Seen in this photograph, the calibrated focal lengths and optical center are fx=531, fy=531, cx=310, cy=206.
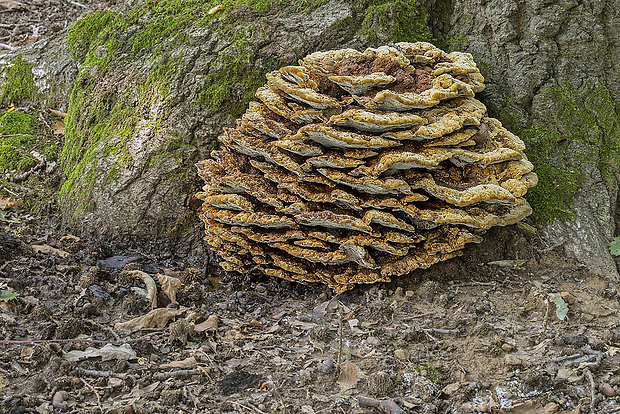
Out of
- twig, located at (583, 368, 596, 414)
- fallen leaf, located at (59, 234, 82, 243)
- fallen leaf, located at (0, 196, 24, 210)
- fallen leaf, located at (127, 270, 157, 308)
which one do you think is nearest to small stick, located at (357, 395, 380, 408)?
twig, located at (583, 368, 596, 414)

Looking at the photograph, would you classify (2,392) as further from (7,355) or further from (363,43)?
(363,43)

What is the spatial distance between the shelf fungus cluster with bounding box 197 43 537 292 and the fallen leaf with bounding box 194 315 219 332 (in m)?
0.63

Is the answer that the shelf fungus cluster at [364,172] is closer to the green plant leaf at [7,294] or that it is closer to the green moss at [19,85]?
the green plant leaf at [7,294]

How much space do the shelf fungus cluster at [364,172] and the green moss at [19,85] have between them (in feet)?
11.0

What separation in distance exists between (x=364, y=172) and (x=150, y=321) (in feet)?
5.40

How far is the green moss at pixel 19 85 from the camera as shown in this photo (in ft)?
19.8

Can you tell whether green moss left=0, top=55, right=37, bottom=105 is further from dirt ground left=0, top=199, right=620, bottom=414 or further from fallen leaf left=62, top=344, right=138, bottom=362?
fallen leaf left=62, top=344, right=138, bottom=362

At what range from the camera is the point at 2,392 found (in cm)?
252

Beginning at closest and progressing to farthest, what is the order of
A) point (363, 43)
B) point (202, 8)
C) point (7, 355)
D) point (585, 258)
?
point (7, 355), point (585, 258), point (363, 43), point (202, 8)

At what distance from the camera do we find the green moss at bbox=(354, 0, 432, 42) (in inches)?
183

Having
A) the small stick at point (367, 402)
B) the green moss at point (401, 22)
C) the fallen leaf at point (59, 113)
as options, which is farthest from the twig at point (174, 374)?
the fallen leaf at point (59, 113)

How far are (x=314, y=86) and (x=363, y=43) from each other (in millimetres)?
1233

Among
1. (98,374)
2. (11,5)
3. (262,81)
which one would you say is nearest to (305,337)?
(98,374)

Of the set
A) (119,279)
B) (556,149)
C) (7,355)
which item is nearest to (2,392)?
(7,355)
